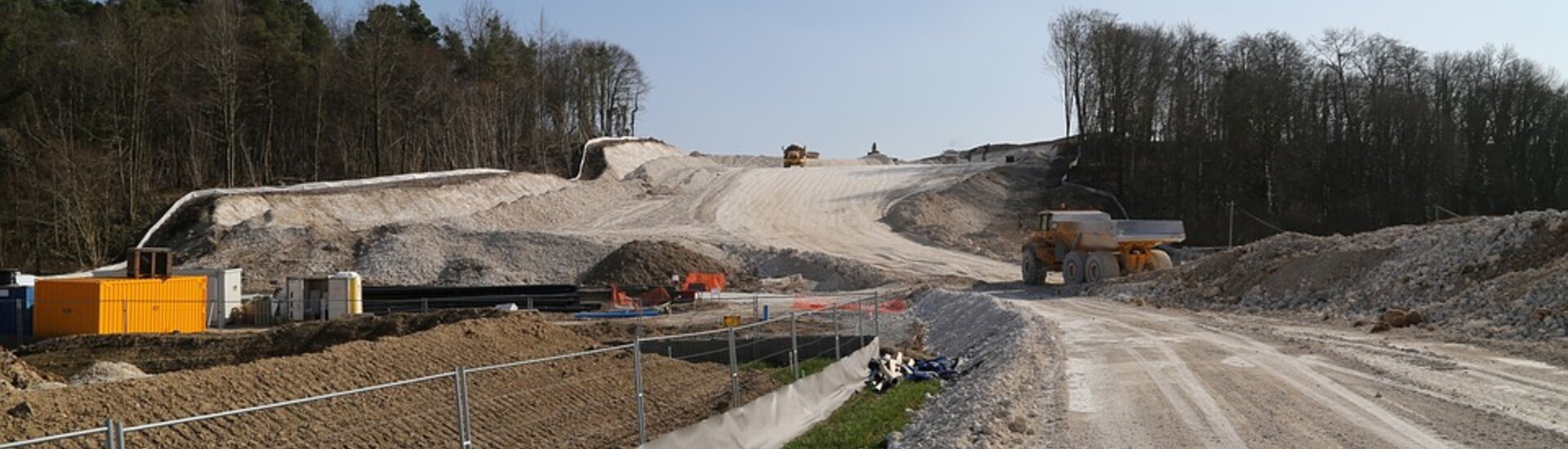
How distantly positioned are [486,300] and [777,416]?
25964mm

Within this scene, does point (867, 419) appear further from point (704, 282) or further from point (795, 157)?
point (795, 157)

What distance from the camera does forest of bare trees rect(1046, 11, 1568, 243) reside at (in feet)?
209

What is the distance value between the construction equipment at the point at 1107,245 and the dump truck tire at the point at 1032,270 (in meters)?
1.26

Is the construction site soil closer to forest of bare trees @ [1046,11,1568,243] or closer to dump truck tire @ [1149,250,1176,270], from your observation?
dump truck tire @ [1149,250,1176,270]

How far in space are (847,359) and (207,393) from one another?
8239mm

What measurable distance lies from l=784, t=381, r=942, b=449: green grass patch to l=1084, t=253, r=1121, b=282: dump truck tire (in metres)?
19.2

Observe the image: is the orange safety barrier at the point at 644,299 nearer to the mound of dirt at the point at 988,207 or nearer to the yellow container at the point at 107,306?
the yellow container at the point at 107,306

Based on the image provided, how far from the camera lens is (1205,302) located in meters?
29.5

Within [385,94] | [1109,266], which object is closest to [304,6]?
[385,94]

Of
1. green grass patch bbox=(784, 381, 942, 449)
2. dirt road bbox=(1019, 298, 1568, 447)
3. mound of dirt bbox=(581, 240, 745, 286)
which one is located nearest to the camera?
dirt road bbox=(1019, 298, 1568, 447)

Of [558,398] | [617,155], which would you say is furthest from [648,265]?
[617,155]

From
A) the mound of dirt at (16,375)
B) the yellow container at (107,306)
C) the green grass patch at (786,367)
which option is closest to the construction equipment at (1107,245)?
the green grass patch at (786,367)

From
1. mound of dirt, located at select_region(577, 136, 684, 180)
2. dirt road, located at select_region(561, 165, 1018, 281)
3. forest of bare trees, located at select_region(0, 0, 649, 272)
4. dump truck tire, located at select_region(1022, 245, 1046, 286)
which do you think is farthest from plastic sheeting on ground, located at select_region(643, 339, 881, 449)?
mound of dirt, located at select_region(577, 136, 684, 180)

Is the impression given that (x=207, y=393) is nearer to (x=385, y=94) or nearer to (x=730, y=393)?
(x=730, y=393)
